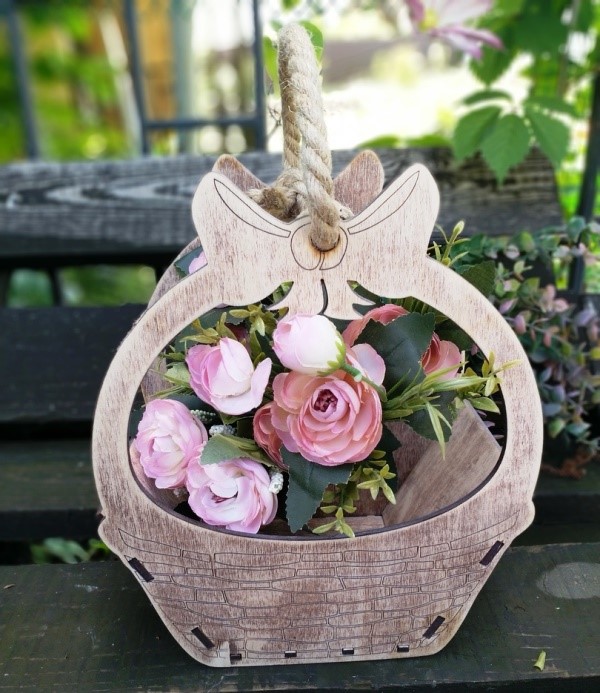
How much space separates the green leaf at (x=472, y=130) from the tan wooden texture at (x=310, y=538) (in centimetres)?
67

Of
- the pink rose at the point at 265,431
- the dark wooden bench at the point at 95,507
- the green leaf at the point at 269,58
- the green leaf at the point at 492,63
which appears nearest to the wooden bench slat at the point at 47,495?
the dark wooden bench at the point at 95,507

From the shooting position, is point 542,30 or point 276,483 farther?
point 542,30

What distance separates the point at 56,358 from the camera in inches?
46.7

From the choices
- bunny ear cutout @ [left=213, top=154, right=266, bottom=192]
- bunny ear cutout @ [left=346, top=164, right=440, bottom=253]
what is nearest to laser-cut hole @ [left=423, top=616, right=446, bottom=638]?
bunny ear cutout @ [left=346, top=164, right=440, bottom=253]

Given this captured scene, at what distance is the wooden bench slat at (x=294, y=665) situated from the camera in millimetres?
632

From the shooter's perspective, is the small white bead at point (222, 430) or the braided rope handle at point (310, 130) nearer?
the braided rope handle at point (310, 130)

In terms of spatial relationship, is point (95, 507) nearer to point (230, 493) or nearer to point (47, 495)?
point (47, 495)

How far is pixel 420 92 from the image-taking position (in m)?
4.35

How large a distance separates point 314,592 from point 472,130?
0.88m

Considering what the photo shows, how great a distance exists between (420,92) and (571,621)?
422cm

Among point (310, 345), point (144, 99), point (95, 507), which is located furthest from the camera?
point (144, 99)

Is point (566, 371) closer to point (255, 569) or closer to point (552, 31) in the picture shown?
point (255, 569)

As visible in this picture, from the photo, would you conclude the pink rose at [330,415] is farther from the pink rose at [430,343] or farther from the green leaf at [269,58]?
the green leaf at [269,58]

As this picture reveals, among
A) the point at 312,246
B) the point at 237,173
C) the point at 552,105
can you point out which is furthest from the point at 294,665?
the point at 552,105
